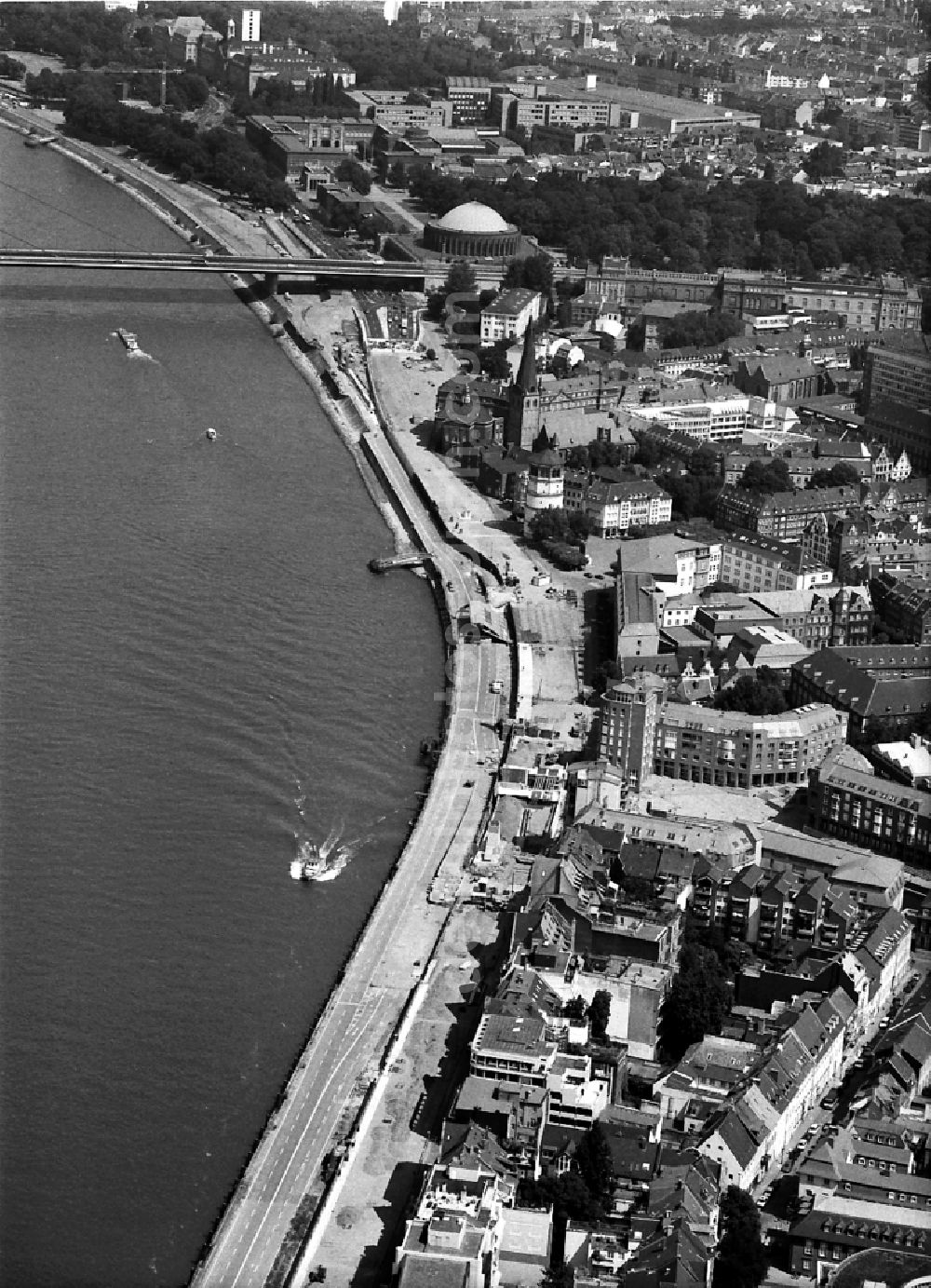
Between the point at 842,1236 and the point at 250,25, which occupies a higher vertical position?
the point at 250,25

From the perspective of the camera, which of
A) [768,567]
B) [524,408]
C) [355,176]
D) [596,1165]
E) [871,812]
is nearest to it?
[596,1165]

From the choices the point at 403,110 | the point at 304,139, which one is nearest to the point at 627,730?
the point at 304,139

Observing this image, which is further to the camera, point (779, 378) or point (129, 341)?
point (129, 341)

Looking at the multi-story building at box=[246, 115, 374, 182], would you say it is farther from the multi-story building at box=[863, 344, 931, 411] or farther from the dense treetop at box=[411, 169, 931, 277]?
the multi-story building at box=[863, 344, 931, 411]

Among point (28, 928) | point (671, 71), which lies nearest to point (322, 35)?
point (671, 71)

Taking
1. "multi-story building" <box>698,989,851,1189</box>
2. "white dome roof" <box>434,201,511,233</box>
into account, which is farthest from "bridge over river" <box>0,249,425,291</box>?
"multi-story building" <box>698,989,851,1189</box>

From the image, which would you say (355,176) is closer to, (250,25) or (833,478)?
(250,25)

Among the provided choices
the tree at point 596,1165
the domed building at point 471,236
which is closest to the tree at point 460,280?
the domed building at point 471,236
